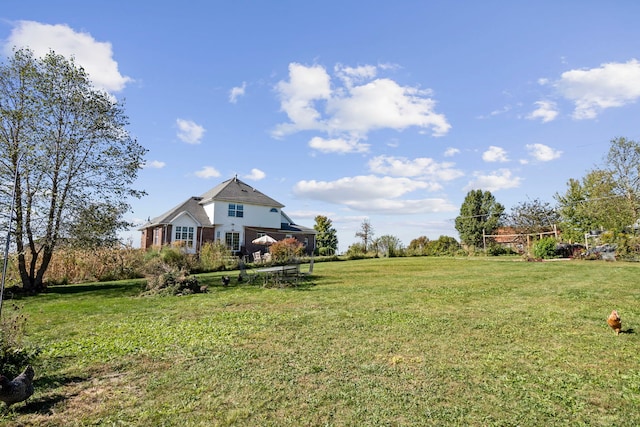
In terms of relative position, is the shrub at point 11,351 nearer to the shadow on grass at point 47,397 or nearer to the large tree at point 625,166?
the shadow on grass at point 47,397

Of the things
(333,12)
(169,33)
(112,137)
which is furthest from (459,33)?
(112,137)

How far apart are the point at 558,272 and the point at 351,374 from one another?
14186 millimetres

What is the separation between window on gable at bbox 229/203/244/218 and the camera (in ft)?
109

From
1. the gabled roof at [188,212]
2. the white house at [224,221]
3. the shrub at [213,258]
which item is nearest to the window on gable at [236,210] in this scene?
the white house at [224,221]

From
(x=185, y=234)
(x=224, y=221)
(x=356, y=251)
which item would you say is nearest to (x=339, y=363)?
(x=356, y=251)

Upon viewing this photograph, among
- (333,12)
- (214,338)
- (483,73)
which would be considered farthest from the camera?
(483,73)

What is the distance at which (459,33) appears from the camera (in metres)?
11.5

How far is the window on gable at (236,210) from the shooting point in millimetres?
33125

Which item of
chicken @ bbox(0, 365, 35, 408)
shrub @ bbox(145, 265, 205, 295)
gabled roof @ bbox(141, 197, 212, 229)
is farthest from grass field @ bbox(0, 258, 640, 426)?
gabled roof @ bbox(141, 197, 212, 229)

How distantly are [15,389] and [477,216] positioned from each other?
45203mm

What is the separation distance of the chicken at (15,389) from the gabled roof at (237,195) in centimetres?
2967

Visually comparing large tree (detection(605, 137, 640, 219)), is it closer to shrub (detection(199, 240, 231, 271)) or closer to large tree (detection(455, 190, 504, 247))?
large tree (detection(455, 190, 504, 247))

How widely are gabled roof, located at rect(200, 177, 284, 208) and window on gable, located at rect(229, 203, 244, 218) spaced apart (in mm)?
474

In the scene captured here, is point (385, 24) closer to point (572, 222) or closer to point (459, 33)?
point (459, 33)
